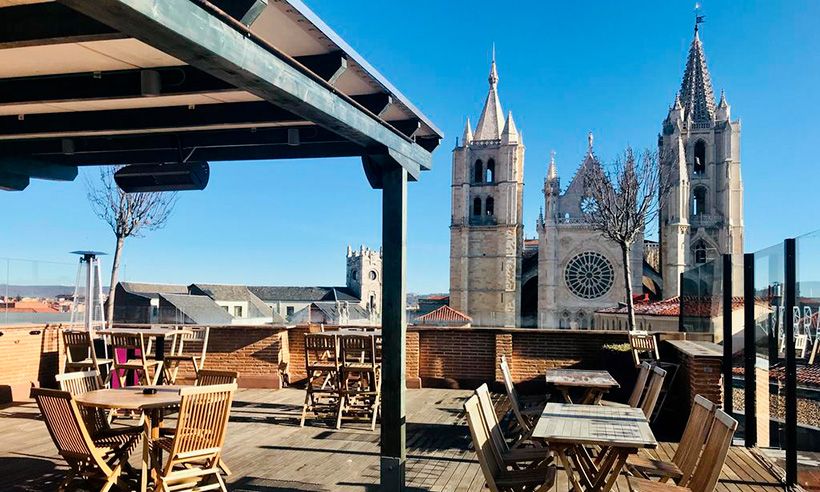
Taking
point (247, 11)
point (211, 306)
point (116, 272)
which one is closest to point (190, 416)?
point (247, 11)

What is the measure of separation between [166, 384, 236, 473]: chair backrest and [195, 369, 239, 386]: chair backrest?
78 centimetres

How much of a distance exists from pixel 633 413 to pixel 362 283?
99.3m

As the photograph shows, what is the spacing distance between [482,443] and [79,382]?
13.1ft

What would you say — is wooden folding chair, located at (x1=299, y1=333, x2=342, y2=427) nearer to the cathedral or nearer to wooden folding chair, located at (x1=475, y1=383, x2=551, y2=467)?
wooden folding chair, located at (x1=475, y1=383, x2=551, y2=467)

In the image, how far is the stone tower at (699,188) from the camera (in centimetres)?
5053

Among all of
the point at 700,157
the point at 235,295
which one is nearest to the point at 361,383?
the point at 700,157

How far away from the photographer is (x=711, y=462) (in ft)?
12.9

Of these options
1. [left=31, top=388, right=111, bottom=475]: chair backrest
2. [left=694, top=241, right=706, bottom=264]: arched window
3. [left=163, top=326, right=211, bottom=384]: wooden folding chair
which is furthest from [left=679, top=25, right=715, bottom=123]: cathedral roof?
[left=31, top=388, right=111, bottom=475]: chair backrest

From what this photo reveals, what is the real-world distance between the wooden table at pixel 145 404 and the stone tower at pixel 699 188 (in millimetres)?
47998

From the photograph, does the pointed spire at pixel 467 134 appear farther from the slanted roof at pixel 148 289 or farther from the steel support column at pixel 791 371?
the steel support column at pixel 791 371

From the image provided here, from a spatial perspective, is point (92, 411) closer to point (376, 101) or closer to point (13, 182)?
point (13, 182)

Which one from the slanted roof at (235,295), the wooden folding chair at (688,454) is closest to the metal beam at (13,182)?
the wooden folding chair at (688,454)

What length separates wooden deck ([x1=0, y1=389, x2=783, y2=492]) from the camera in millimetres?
5469

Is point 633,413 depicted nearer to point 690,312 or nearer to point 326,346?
point 326,346
